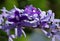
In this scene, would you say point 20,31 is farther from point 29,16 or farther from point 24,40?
point 24,40

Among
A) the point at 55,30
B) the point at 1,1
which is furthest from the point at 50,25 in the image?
the point at 1,1

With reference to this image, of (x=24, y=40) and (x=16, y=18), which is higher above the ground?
(x=16, y=18)

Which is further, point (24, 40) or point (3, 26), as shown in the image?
point (24, 40)

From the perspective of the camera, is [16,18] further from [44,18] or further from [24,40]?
[24,40]

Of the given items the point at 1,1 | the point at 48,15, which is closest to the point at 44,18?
the point at 48,15

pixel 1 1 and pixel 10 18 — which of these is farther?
pixel 1 1

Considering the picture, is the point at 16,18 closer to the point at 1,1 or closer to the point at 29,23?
the point at 29,23

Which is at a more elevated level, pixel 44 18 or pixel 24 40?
pixel 44 18
